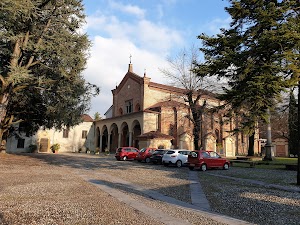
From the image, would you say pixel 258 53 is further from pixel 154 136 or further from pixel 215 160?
pixel 154 136

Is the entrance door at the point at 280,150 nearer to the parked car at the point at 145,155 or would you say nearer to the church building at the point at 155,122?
the church building at the point at 155,122

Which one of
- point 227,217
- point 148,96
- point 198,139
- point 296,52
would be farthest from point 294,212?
point 148,96

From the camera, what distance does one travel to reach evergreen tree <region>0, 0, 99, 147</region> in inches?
641

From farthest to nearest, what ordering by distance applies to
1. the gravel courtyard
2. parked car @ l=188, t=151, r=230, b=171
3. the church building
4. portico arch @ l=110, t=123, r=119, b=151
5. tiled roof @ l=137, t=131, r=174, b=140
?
portico arch @ l=110, t=123, r=119, b=151, the church building, tiled roof @ l=137, t=131, r=174, b=140, parked car @ l=188, t=151, r=230, b=171, the gravel courtyard

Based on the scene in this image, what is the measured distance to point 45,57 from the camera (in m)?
19.9

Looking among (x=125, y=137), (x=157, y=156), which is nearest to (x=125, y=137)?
(x=125, y=137)

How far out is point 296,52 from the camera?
11555 millimetres

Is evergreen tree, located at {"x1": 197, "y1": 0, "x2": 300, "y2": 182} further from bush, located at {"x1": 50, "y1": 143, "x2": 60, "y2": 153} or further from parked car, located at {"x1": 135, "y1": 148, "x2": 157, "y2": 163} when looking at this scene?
bush, located at {"x1": 50, "y1": 143, "x2": 60, "y2": 153}

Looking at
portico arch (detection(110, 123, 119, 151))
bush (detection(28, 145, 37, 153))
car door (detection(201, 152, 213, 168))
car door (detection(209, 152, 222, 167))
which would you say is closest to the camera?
car door (detection(201, 152, 213, 168))

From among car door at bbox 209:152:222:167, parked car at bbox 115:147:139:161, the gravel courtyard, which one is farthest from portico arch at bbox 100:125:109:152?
the gravel courtyard

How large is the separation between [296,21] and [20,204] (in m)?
12.5

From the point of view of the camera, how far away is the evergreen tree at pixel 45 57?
53.4 ft

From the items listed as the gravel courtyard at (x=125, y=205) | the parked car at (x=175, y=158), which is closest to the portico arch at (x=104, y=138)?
the parked car at (x=175, y=158)

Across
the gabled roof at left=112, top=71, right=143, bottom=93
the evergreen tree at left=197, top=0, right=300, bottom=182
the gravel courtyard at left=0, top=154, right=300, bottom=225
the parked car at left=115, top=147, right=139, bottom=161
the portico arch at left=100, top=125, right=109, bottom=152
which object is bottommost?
the gravel courtyard at left=0, top=154, right=300, bottom=225
